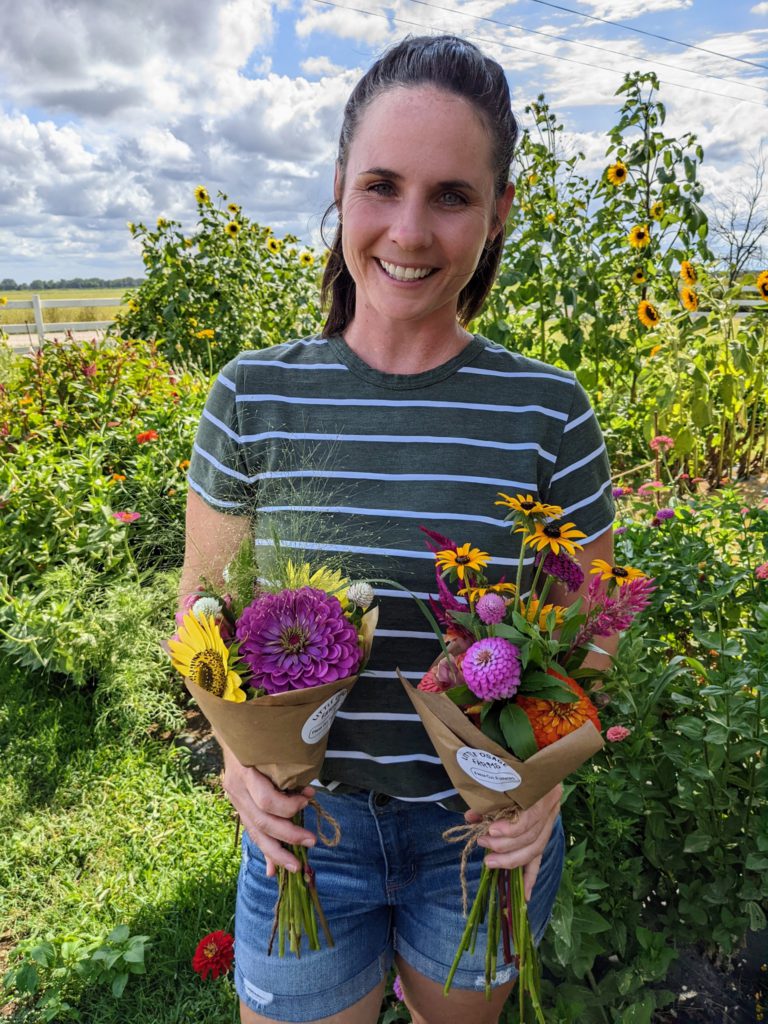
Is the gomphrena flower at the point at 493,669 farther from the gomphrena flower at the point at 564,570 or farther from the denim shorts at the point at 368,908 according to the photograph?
the denim shorts at the point at 368,908

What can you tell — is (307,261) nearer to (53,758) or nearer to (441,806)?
(53,758)

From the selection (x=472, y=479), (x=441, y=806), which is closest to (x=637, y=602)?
(x=472, y=479)

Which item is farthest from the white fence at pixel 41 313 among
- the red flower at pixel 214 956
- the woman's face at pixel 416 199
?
the woman's face at pixel 416 199

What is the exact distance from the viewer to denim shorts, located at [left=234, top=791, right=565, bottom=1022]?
3.99 feet

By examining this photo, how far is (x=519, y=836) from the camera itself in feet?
3.49

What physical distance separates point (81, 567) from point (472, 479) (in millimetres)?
2176

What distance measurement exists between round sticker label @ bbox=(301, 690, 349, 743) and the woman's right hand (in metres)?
0.12

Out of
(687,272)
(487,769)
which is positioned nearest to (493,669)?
(487,769)

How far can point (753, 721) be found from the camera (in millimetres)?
1570

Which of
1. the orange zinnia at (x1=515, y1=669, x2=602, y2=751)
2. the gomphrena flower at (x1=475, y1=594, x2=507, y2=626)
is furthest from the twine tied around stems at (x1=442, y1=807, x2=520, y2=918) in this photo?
the gomphrena flower at (x1=475, y1=594, x2=507, y2=626)

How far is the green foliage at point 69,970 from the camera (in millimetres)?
1856

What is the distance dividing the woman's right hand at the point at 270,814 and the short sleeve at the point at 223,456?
409mm

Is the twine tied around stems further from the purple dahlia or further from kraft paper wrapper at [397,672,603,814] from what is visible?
the purple dahlia

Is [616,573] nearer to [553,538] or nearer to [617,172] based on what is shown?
[553,538]
